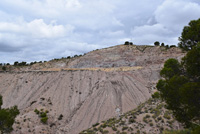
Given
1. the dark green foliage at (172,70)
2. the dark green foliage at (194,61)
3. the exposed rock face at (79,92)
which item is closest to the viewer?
the dark green foliage at (194,61)

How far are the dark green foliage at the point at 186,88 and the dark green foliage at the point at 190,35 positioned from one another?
1583 mm

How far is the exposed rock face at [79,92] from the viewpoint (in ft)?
95.7

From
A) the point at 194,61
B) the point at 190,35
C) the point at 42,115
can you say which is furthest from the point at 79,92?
the point at 194,61

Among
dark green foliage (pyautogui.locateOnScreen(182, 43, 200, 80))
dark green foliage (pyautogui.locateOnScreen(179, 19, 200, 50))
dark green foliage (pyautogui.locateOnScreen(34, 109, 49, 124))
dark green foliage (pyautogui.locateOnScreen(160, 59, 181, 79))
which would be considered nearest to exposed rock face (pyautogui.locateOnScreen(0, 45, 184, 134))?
dark green foliage (pyautogui.locateOnScreen(34, 109, 49, 124))

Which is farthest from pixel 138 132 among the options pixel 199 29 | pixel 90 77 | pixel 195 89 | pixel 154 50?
pixel 154 50

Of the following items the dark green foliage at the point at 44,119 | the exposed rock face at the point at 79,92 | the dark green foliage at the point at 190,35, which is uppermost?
the dark green foliage at the point at 190,35

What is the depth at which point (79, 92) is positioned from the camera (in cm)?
3547

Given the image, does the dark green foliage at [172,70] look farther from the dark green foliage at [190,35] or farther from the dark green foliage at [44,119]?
the dark green foliage at [44,119]

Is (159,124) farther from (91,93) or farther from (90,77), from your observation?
(90,77)

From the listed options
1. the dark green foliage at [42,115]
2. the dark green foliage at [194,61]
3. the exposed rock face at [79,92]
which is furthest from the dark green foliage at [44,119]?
the dark green foliage at [194,61]

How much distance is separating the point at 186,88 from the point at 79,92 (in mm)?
27167

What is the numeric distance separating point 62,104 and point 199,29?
27.4m

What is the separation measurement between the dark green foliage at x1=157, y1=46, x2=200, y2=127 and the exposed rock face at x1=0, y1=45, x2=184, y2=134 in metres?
17.3

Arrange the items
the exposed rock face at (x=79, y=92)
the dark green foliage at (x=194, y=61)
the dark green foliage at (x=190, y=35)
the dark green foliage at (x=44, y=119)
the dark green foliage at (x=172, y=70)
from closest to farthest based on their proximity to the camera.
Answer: the dark green foliage at (x=194, y=61)
the dark green foliage at (x=190, y=35)
the dark green foliage at (x=172, y=70)
the dark green foliage at (x=44, y=119)
the exposed rock face at (x=79, y=92)
